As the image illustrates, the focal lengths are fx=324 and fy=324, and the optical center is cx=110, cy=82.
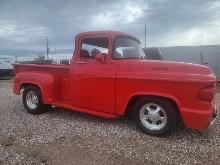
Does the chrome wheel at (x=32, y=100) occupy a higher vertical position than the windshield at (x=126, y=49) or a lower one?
lower

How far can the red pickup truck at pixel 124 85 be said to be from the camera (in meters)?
6.05

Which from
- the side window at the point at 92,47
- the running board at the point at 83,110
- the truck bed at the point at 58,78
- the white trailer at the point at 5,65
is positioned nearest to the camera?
the running board at the point at 83,110

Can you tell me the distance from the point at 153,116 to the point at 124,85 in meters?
0.88

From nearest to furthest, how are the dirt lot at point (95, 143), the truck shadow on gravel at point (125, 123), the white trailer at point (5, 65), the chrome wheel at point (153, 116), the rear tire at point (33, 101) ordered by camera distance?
the dirt lot at point (95, 143) < the chrome wheel at point (153, 116) < the truck shadow on gravel at point (125, 123) < the rear tire at point (33, 101) < the white trailer at point (5, 65)

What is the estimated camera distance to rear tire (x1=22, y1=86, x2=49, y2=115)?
27.9ft

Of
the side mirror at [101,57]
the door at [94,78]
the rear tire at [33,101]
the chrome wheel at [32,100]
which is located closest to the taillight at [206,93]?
the door at [94,78]

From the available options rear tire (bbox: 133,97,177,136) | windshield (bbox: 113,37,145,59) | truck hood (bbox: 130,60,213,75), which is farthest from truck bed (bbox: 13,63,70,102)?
rear tire (bbox: 133,97,177,136)

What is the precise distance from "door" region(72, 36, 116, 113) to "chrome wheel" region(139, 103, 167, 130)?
2.36 ft

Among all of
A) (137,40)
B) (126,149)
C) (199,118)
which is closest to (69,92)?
(137,40)

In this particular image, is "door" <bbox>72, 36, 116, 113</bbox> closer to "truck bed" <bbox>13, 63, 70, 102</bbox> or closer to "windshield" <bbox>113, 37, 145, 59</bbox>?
"windshield" <bbox>113, 37, 145, 59</bbox>

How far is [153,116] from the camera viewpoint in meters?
6.54

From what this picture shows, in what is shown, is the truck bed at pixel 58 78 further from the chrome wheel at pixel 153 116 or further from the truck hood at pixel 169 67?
the chrome wheel at pixel 153 116

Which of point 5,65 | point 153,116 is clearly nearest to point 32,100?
point 153,116

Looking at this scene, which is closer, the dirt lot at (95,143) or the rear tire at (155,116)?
the dirt lot at (95,143)
